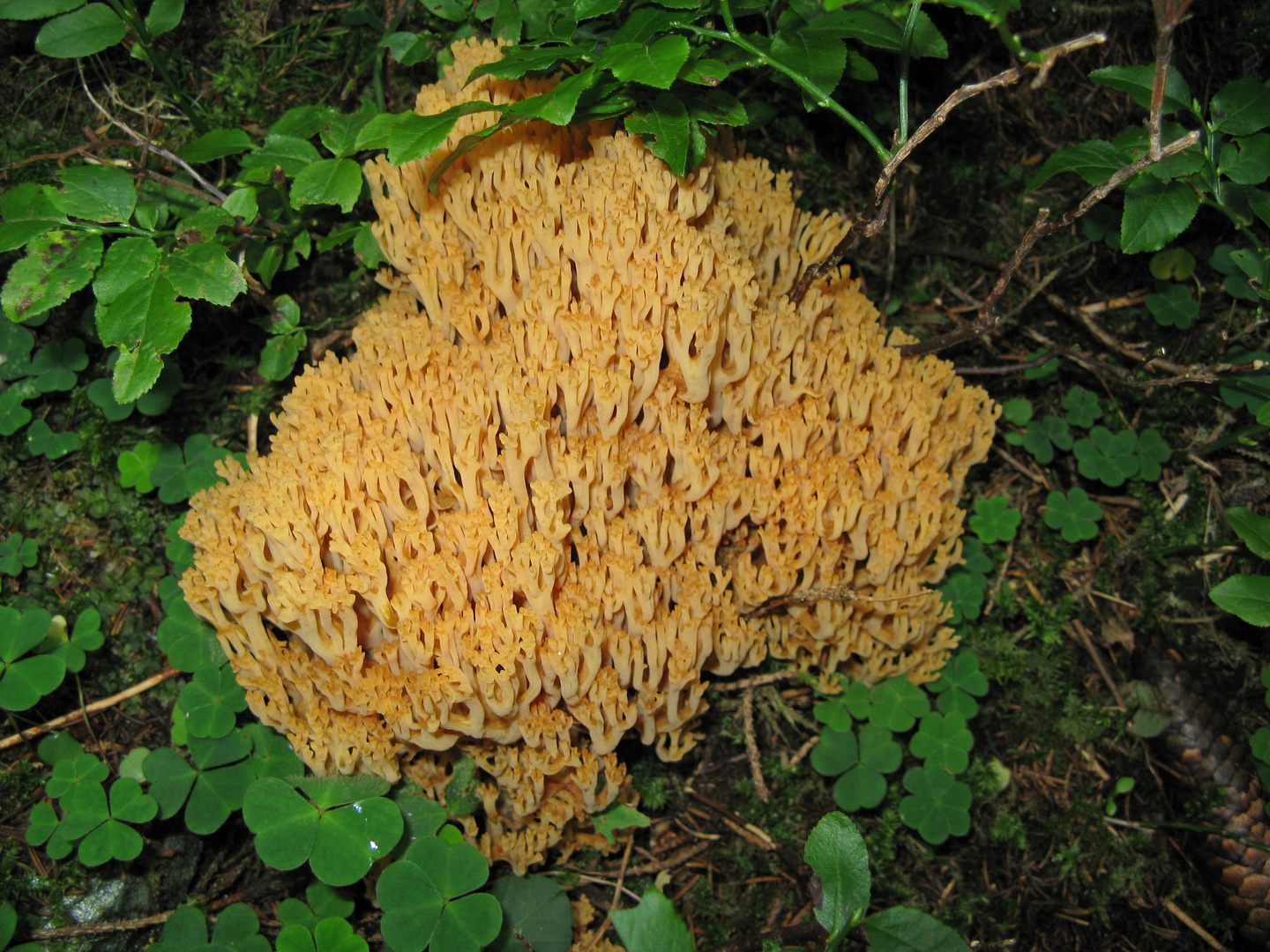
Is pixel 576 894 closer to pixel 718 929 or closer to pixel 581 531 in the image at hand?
pixel 718 929

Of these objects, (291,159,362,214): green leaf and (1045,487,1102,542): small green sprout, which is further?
(1045,487,1102,542): small green sprout

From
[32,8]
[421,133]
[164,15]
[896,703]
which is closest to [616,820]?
[896,703]

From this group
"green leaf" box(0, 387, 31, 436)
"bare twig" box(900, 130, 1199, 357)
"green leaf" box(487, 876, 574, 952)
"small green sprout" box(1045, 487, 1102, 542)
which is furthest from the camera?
"small green sprout" box(1045, 487, 1102, 542)

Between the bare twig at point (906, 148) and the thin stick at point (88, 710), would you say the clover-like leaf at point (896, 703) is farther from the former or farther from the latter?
the thin stick at point (88, 710)

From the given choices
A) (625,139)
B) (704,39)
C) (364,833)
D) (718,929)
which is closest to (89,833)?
(364,833)

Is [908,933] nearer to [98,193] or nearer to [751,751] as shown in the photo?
[751,751]

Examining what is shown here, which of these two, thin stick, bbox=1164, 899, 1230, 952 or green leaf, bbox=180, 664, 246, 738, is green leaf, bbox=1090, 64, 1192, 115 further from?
green leaf, bbox=180, 664, 246, 738

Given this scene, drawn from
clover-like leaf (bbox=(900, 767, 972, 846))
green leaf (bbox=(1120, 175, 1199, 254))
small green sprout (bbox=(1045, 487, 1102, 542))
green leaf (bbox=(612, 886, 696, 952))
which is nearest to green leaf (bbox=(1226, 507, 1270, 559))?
small green sprout (bbox=(1045, 487, 1102, 542))

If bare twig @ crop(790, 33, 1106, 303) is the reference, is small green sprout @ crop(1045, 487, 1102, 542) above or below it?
below
